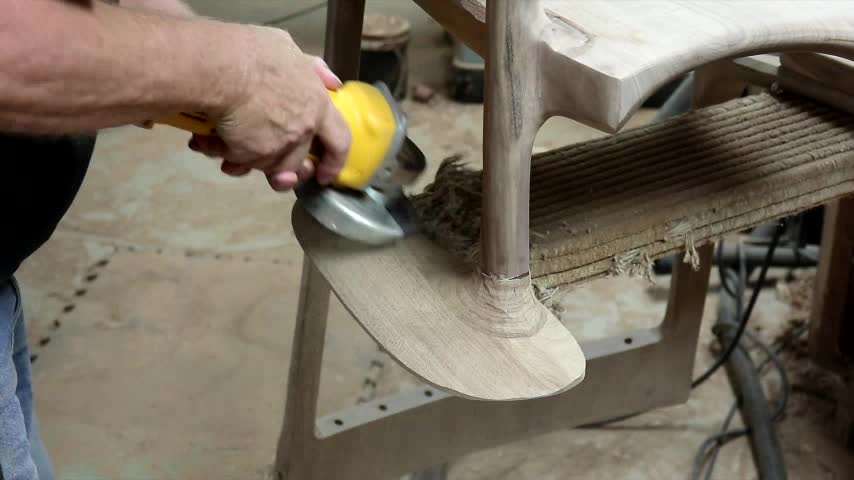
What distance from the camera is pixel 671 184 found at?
720 millimetres

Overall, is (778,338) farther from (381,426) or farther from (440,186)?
(440,186)

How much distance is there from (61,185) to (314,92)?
217mm

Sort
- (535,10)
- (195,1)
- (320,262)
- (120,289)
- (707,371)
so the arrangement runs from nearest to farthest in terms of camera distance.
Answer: (535,10)
(320,262)
(707,371)
(120,289)
(195,1)

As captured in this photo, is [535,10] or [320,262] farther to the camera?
[320,262]

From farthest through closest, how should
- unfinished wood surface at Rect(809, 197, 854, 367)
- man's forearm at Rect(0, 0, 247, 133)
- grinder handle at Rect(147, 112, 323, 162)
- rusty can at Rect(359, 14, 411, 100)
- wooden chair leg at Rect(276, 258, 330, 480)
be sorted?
rusty can at Rect(359, 14, 411, 100) < unfinished wood surface at Rect(809, 197, 854, 367) < wooden chair leg at Rect(276, 258, 330, 480) < grinder handle at Rect(147, 112, 323, 162) < man's forearm at Rect(0, 0, 247, 133)

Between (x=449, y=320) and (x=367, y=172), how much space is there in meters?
0.12

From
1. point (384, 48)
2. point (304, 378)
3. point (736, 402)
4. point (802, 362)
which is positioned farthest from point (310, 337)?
point (384, 48)

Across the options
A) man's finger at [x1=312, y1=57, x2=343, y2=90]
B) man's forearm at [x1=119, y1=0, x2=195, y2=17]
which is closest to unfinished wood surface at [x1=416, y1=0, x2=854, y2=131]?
man's finger at [x1=312, y1=57, x2=343, y2=90]

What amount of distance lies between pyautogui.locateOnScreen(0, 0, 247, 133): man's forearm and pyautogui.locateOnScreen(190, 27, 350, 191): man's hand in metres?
0.01

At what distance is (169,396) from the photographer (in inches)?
51.4

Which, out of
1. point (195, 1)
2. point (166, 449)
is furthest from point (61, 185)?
point (195, 1)

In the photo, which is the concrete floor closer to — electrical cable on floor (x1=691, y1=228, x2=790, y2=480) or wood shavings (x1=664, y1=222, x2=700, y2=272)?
electrical cable on floor (x1=691, y1=228, x2=790, y2=480)

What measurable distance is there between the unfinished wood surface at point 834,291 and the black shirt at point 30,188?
90 centimetres

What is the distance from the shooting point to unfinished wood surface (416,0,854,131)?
509 mm
